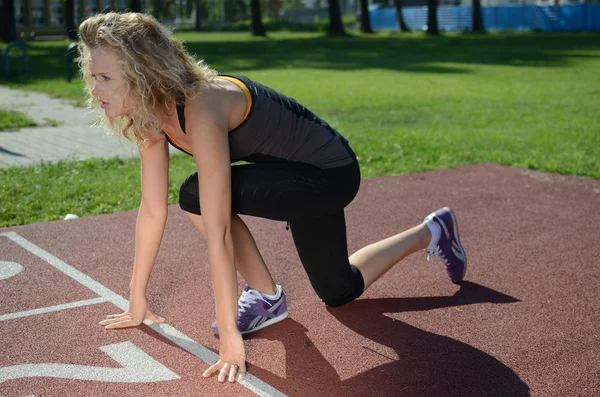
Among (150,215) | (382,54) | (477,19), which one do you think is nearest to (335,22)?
(477,19)

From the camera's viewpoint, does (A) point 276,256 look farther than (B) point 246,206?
Yes

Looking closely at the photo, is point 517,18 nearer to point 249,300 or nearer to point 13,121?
point 13,121

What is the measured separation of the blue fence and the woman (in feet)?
146

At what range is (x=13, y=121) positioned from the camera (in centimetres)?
1155

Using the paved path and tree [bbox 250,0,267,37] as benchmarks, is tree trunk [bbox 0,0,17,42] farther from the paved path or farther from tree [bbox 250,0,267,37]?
the paved path

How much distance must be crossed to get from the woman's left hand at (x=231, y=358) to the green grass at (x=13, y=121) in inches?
323

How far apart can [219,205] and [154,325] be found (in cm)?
114

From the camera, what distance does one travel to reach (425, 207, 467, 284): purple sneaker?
4.91 meters

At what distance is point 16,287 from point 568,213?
4.49 m

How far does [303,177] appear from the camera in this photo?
3932 mm

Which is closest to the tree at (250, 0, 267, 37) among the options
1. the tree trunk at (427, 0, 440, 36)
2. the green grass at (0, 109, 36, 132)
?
the tree trunk at (427, 0, 440, 36)

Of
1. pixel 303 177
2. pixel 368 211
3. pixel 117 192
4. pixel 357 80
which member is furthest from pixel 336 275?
pixel 357 80

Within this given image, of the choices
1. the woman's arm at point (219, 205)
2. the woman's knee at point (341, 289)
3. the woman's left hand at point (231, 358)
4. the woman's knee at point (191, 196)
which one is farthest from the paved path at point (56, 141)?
the woman's left hand at point (231, 358)

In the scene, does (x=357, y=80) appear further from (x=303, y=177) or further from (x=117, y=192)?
(x=303, y=177)
